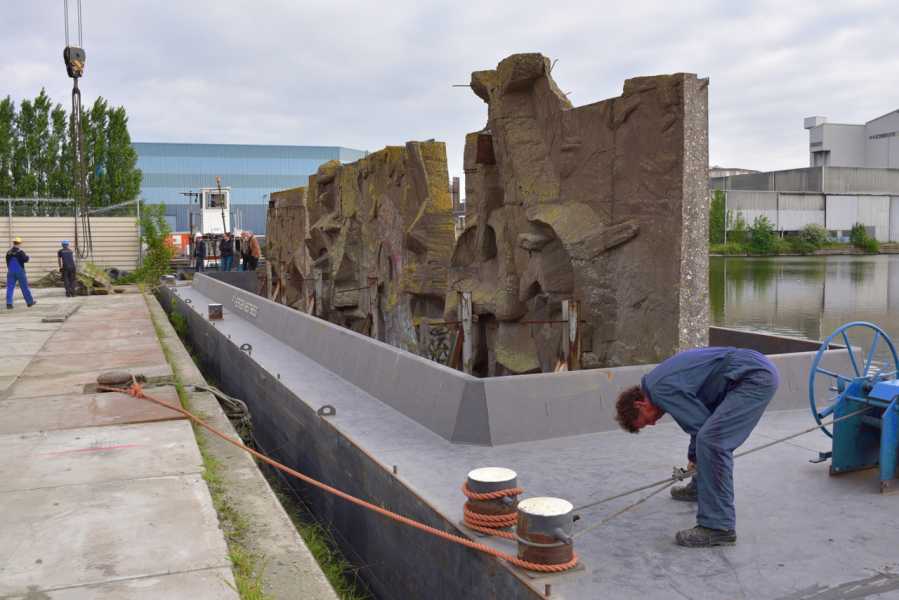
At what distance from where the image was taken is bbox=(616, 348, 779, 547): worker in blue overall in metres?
3.95

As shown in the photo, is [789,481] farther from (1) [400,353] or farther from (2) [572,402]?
(1) [400,353]

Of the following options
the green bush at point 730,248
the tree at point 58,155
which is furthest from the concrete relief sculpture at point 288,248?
the green bush at point 730,248

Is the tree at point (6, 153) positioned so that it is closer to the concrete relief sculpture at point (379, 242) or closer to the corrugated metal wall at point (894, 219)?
the concrete relief sculpture at point (379, 242)

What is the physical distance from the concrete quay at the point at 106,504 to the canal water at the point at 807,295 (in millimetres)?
14034

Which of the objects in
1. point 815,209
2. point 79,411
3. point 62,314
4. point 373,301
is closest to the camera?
point 79,411

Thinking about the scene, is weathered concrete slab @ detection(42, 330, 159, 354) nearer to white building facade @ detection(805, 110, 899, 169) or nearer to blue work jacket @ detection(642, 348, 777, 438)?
blue work jacket @ detection(642, 348, 777, 438)

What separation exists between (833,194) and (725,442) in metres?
42.7

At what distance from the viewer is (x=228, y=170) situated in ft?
169

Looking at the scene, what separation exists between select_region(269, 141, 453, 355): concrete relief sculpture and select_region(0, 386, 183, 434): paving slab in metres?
4.89

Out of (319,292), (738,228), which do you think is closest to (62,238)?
(319,292)

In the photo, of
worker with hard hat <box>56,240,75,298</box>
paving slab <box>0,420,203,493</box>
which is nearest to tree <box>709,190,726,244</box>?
worker with hard hat <box>56,240,75,298</box>

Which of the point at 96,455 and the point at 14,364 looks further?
the point at 14,364

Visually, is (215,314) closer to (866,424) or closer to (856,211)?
(866,424)

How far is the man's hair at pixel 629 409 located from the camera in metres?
4.13
